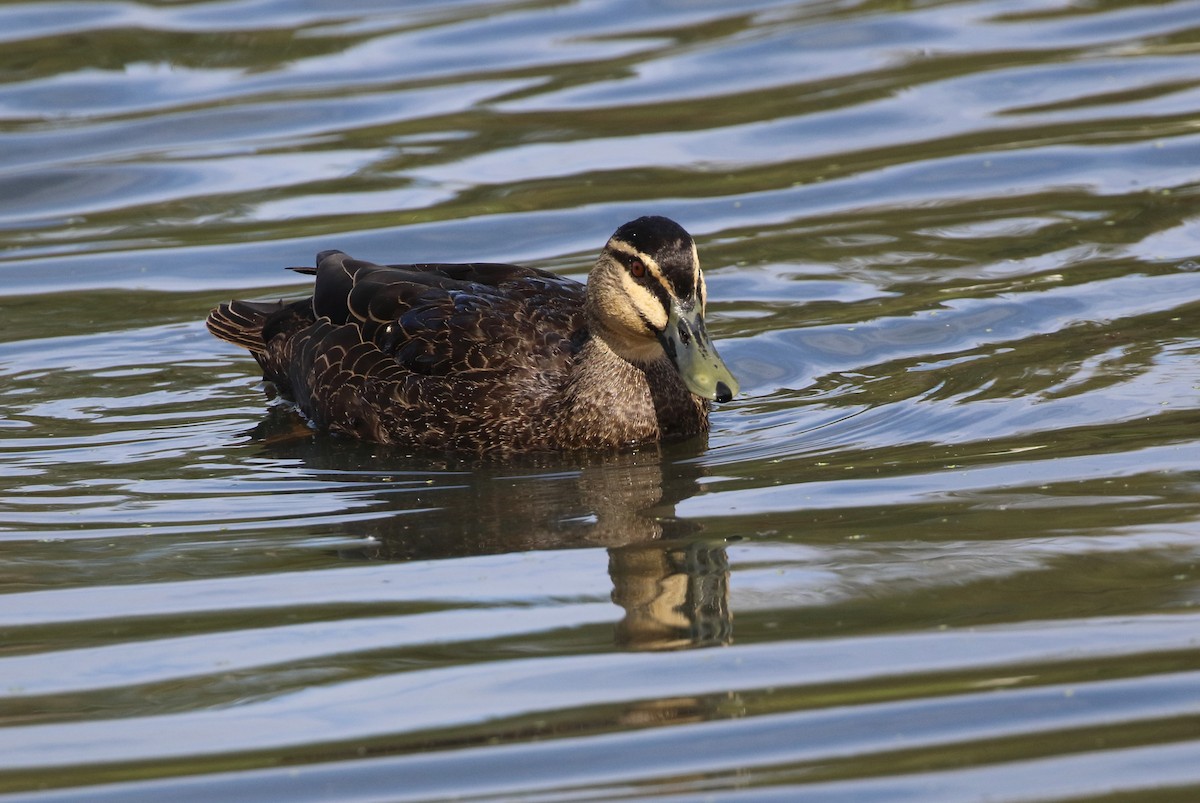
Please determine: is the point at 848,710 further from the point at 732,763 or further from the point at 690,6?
the point at 690,6

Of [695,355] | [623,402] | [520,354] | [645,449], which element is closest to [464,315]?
[520,354]

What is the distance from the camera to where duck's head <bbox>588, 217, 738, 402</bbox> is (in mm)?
8688

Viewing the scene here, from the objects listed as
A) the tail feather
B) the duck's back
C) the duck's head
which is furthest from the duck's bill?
the tail feather

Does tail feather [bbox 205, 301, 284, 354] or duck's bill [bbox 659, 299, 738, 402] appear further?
tail feather [bbox 205, 301, 284, 354]

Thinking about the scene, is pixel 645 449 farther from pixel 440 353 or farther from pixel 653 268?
pixel 440 353

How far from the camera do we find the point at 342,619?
267 inches

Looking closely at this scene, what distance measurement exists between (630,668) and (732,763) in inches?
32.4

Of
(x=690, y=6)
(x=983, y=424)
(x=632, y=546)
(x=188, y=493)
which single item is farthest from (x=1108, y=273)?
(x=690, y=6)

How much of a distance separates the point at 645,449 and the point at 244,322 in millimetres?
2826

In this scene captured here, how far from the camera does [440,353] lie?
9586mm

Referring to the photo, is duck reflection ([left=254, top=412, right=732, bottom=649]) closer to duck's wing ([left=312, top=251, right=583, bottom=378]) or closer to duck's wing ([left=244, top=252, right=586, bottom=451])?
duck's wing ([left=244, top=252, right=586, bottom=451])

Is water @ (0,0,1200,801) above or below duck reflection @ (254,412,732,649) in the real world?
above

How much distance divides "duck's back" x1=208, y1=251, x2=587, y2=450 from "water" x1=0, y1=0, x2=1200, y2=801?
0.27 metres

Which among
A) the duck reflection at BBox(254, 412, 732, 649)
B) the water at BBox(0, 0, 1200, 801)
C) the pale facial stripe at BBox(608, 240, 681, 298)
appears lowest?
the duck reflection at BBox(254, 412, 732, 649)
